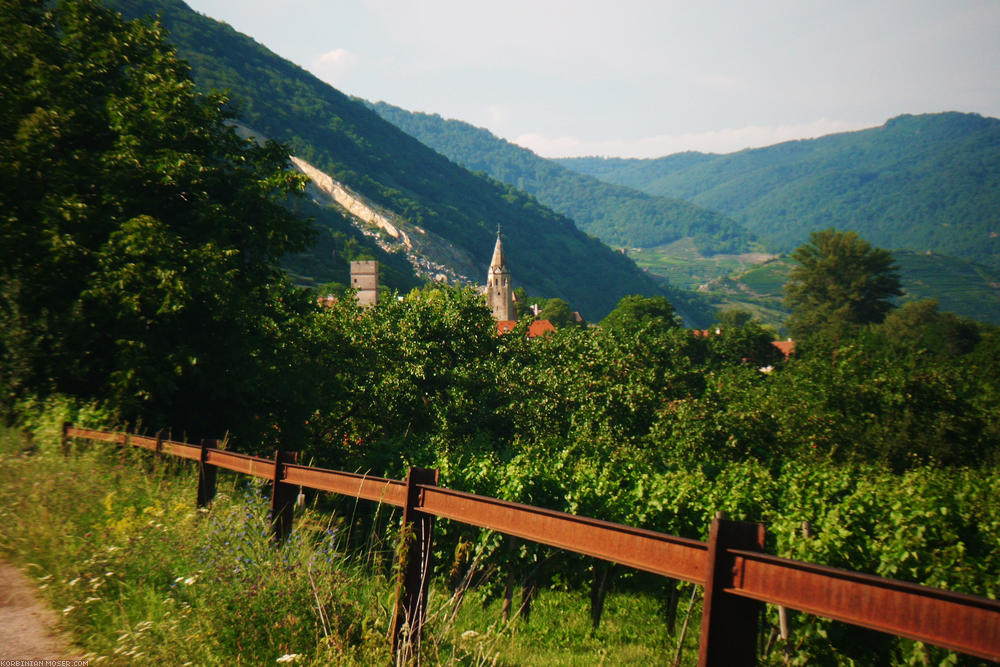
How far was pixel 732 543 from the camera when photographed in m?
2.47

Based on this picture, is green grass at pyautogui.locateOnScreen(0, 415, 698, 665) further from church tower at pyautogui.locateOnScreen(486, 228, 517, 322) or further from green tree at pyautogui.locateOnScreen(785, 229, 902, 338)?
church tower at pyautogui.locateOnScreen(486, 228, 517, 322)

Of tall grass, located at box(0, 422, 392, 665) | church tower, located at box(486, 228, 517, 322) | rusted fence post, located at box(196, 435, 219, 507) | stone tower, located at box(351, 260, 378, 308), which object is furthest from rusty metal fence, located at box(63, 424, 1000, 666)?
church tower, located at box(486, 228, 517, 322)

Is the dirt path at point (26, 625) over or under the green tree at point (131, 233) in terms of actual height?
under

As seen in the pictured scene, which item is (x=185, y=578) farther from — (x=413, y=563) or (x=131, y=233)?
(x=131, y=233)

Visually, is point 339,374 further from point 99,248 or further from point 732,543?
point 732,543

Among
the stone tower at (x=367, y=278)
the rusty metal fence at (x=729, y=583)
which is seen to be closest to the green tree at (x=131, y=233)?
the rusty metal fence at (x=729, y=583)

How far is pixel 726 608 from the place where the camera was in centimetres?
248

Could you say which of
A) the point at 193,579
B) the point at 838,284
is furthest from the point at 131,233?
the point at 838,284

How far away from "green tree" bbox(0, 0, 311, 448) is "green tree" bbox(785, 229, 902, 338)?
94896mm

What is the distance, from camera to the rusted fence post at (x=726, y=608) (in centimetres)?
244

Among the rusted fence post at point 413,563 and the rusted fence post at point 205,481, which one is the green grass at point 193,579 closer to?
the rusted fence post at point 413,563

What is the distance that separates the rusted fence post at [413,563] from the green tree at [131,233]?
11939mm

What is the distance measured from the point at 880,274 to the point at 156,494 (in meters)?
119

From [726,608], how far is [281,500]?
3.95 m
